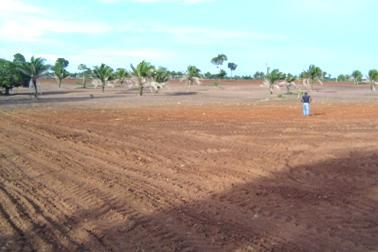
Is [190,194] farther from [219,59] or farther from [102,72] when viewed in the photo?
[219,59]

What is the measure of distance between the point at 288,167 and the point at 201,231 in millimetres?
5264

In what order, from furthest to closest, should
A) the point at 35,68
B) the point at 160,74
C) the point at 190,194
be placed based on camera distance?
the point at 160,74 < the point at 35,68 < the point at 190,194

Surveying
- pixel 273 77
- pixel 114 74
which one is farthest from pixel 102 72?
pixel 273 77

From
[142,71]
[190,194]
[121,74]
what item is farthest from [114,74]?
[190,194]

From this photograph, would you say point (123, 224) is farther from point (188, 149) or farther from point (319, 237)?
point (188, 149)

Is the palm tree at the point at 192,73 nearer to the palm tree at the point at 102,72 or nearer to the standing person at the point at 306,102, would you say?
the palm tree at the point at 102,72

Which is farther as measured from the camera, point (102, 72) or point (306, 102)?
point (102, 72)

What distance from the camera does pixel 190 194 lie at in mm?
9016

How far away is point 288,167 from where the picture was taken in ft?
38.2

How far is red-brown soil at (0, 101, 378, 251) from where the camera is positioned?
21.5 feet

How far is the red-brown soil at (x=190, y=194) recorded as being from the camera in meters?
6.56

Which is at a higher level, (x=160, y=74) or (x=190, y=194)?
(x=160, y=74)

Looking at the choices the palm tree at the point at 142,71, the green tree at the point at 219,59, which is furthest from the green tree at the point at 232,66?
the palm tree at the point at 142,71

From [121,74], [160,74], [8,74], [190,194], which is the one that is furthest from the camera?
[121,74]
